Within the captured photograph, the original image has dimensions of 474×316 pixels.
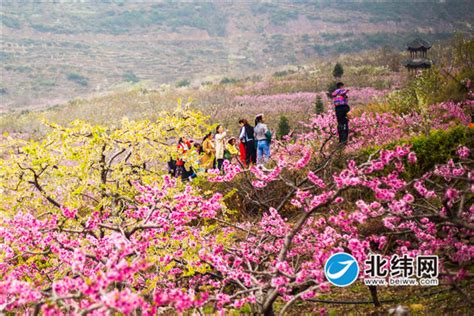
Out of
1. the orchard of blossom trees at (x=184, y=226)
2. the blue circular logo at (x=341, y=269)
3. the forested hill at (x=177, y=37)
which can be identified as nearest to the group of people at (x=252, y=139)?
the orchard of blossom trees at (x=184, y=226)

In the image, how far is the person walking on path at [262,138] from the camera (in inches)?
481

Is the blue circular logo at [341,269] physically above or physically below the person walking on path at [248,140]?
above

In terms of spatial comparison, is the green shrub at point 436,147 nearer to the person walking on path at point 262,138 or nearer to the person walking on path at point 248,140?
the person walking on path at point 262,138

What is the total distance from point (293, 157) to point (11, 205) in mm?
7037

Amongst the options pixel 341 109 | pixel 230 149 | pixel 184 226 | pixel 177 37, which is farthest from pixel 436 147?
pixel 177 37

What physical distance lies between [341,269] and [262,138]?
8.29m

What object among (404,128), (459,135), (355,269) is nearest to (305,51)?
(404,128)

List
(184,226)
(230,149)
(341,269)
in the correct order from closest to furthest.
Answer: (341,269) → (184,226) → (230,149)

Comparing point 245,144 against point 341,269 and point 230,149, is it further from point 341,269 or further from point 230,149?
point 341,269

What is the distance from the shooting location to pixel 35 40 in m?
86.2

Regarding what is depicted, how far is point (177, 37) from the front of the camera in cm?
10025

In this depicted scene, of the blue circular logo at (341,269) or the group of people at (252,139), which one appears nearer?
the blue circular logo at (341,269)

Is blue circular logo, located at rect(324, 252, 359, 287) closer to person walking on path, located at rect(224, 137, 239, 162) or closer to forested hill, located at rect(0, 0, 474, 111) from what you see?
person walking on path, located at rect(224, 137, 239, 162)

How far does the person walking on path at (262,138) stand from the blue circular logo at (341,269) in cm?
788
